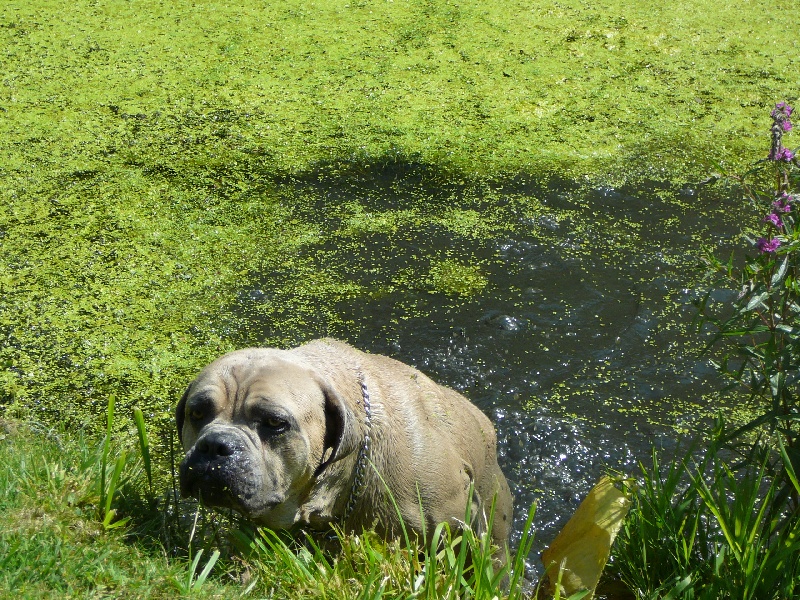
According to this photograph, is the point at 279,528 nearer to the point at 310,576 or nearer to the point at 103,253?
the point at 310,576

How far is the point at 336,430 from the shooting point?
112 inches

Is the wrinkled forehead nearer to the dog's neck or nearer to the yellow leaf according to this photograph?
the dog's neck

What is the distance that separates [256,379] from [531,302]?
7.52ft

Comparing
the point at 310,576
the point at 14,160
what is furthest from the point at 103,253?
the point at 310,576

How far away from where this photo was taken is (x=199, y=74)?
→ 20.2ft

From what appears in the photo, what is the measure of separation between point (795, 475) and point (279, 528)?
60.5 inches

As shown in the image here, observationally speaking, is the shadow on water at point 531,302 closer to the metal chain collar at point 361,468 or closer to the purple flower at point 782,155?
the metal chain collar at point 361,468

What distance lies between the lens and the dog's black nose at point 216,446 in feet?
8.32

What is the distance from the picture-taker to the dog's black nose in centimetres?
254

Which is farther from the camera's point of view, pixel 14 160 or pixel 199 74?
pixel 199 74

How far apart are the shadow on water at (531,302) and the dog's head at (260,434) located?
1.30 meters

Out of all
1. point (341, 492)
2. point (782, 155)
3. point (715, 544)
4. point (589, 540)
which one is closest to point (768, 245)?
point (782, 155)

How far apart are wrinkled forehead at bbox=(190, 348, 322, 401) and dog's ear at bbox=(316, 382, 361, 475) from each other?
46 millimetres

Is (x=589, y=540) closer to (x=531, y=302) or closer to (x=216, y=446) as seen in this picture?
(x=216, y=446)
